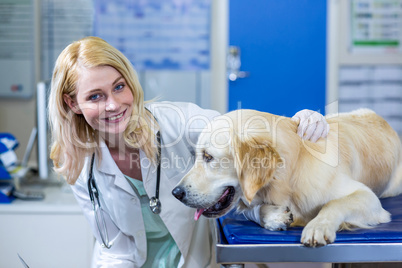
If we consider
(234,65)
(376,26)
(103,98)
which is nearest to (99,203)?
(103,98)

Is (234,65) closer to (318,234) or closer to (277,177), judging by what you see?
(277,177)

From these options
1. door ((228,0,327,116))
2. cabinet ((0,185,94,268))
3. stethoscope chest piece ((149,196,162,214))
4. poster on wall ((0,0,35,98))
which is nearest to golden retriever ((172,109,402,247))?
stethoscope chest piece ((149,196,162,214))

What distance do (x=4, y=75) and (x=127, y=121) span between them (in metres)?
3.19

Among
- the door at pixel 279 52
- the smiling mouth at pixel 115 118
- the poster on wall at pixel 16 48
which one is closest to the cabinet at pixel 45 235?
the smiling mouth at pixel 115 118

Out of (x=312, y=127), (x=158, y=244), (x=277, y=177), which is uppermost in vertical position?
(x=312, y=127)

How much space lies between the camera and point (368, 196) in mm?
1036

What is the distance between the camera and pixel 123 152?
1.34 meters

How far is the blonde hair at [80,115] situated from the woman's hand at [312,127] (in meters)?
0.41

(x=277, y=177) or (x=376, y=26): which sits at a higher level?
(x=376, y=26)

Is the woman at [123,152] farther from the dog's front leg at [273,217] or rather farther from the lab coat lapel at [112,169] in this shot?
the dog's front leg at [273,217]

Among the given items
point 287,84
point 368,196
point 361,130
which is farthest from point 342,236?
point 287,84

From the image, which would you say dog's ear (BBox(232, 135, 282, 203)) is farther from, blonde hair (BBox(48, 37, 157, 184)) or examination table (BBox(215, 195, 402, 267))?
blonde hair (BBox(48, 37, 157, 184))

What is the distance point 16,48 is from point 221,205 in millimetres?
3400

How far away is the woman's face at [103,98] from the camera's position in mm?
1090
